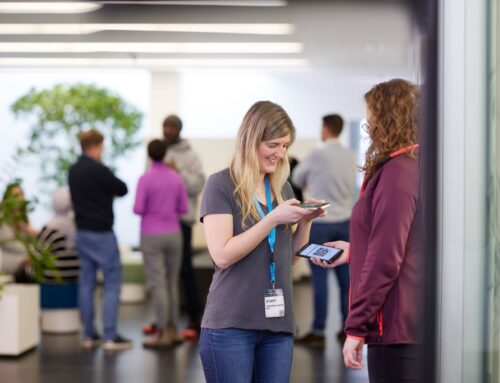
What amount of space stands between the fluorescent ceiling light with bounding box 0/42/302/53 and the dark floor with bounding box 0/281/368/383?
3.53m

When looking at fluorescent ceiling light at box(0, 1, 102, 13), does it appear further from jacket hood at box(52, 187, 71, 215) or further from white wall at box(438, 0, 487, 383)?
white wall at box(438, 0, 487, 383)

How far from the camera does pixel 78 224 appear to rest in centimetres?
629

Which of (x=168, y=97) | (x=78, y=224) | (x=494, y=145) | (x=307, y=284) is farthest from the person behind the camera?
(x=168, y=97)

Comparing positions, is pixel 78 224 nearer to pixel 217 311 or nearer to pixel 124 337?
pixel 124 337

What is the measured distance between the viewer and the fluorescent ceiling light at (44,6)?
7750mm

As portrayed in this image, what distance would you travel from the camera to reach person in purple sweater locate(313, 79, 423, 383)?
249 cm

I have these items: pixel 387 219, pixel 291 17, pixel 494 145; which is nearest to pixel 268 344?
pixel 387 219

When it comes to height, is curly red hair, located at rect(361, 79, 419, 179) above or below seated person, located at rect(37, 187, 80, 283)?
above

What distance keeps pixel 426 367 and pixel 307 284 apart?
7970 millimetres

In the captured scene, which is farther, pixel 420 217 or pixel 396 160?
pixel 396 160

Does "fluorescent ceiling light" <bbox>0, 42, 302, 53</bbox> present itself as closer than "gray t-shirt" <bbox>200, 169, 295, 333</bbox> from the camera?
No

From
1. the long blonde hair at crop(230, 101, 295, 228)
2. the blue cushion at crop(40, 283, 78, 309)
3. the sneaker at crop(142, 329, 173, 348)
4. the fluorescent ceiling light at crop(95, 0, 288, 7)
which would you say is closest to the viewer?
the long blonde hair at crop(230, 101, 295, 228)

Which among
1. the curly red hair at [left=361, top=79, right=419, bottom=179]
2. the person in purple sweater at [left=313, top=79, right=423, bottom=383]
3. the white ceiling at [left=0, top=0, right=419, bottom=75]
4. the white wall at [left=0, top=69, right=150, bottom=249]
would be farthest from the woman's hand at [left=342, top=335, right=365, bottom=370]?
the white wall at [left=0, top=69, right=150, bottom=249]

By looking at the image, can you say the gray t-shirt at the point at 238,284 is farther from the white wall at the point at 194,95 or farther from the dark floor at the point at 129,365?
Answer: the white wall at the point at 194,95
